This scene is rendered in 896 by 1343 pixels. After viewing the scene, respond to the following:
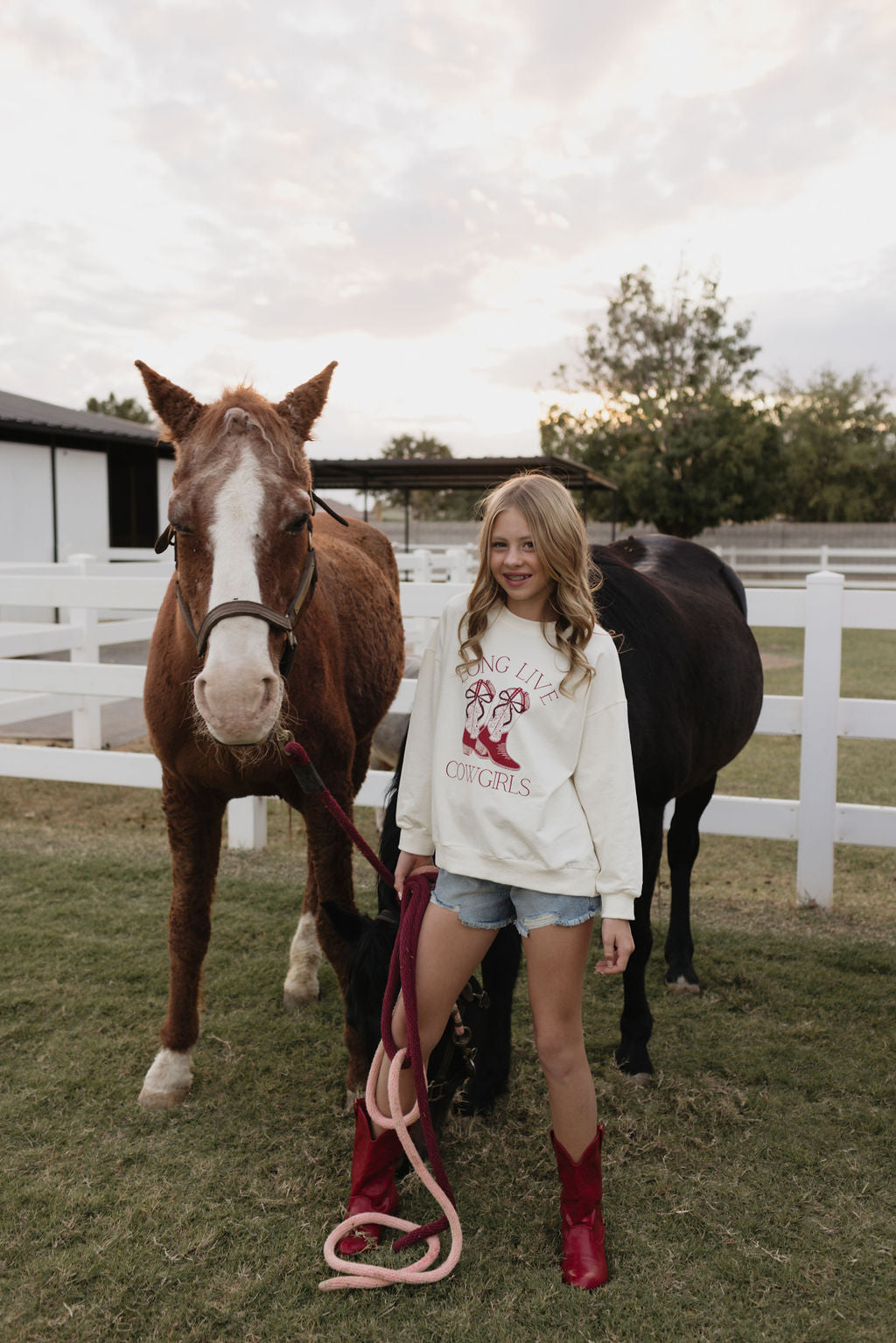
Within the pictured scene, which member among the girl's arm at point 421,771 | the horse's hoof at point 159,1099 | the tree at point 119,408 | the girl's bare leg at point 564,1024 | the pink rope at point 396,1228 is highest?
the tree at point 119,408

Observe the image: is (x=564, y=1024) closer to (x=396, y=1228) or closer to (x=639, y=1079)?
(x=396, y=1228)

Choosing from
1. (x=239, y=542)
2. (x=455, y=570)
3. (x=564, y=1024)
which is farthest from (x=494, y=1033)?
(x=455, y=570)

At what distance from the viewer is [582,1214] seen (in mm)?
1964

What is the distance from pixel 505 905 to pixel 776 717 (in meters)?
2.76

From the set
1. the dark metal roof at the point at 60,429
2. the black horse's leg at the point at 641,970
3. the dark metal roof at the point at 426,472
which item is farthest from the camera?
the dark metal roof at the point at 426,472

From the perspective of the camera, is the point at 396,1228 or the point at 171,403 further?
the point at 171,403

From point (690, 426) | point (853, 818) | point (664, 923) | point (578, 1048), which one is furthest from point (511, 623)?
point (690, 426)

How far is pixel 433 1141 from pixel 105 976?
1952 mm

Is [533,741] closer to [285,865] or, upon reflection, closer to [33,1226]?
[33,1226]

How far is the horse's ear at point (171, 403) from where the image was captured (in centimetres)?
221

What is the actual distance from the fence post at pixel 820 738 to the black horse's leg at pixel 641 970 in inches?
66.2

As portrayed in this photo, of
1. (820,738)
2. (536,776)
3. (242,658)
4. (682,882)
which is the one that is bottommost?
(682,882)

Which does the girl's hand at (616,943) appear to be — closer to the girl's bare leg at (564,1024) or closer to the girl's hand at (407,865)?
the girl's bare leg at (564,1024)

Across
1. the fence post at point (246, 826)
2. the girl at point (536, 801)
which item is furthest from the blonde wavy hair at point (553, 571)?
the fence post at point (246, 826)
